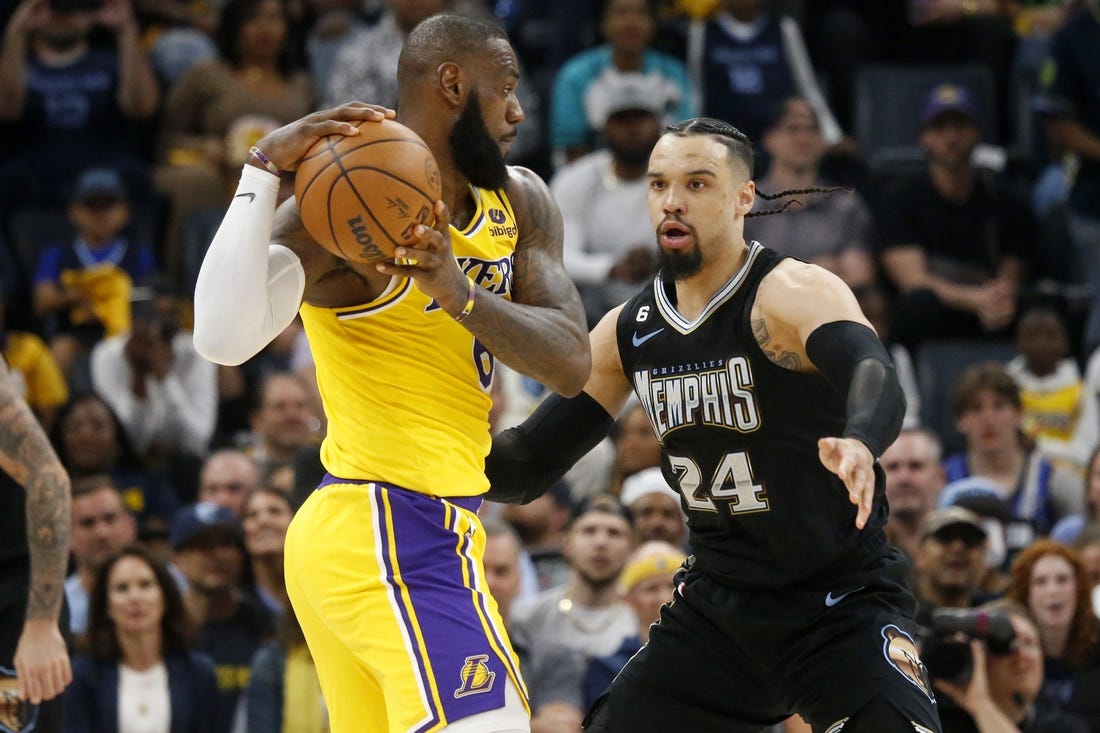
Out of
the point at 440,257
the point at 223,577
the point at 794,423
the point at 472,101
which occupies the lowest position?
the point at 223,577

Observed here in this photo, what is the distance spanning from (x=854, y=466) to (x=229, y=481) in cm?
624

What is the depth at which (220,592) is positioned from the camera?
9125 millimetres

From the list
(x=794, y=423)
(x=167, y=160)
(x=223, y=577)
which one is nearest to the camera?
(x=794, y=423)

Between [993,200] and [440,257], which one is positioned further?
[993,200]

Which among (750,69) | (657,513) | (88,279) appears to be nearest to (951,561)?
(657,513)

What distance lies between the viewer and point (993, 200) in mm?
12453

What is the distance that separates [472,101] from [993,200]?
26.8 ft

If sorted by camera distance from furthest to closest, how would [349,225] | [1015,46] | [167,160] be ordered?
[1015,46]
[167,160]
[349,225]

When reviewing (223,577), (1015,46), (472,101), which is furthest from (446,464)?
(1015,46)

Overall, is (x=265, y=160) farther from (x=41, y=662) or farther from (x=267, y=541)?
(x=267, y=541)

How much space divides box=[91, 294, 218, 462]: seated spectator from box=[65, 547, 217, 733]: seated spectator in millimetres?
2616

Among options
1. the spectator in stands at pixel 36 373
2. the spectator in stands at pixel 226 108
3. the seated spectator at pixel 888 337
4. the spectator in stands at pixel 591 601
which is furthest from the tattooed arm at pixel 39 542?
the spectator in stands at pixel 226 108

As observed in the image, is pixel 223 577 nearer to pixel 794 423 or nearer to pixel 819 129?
pixel 794 423

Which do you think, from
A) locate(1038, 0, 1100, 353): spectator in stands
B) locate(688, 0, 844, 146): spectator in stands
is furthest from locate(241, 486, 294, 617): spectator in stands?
locate(1038, 0, 1100, 353): spectator in stands
